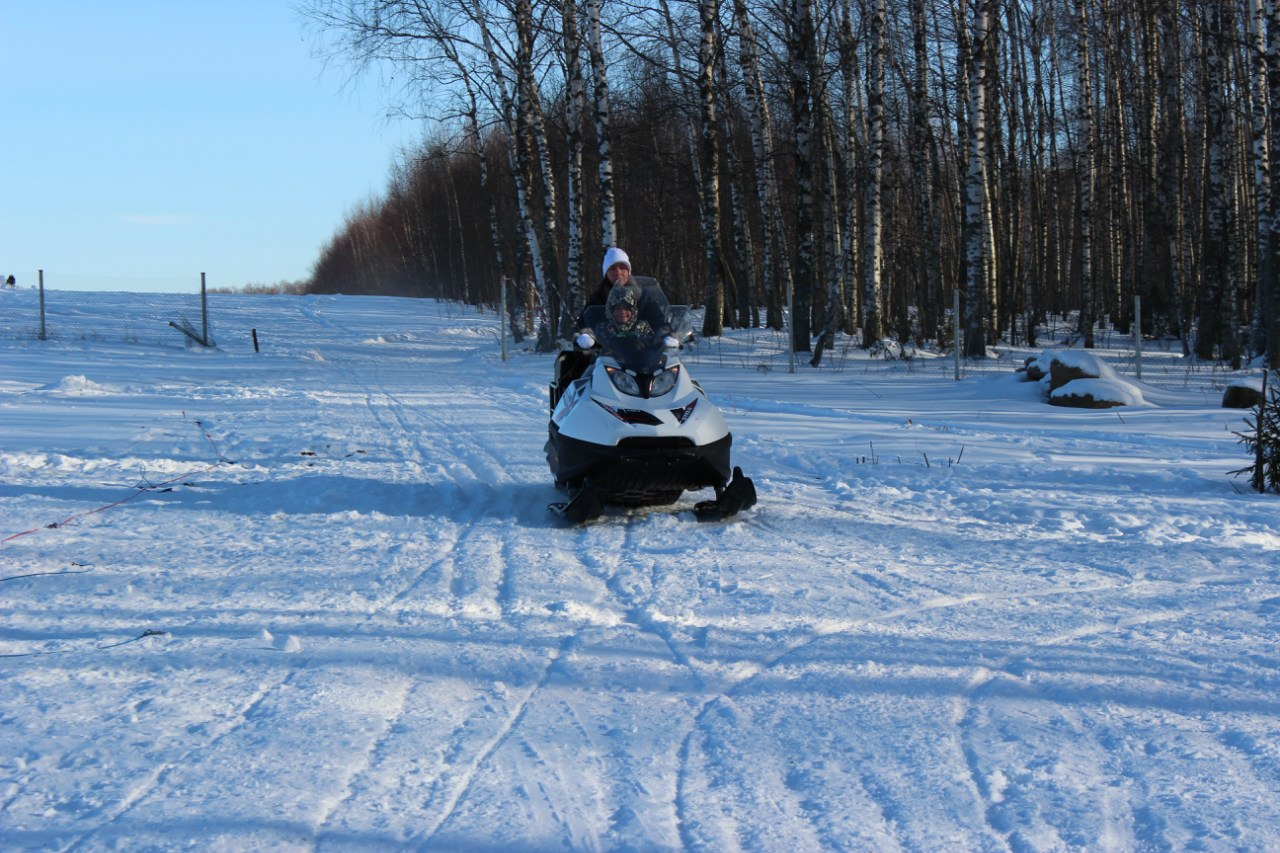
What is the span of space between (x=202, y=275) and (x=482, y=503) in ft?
62.0

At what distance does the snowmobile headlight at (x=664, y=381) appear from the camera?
6.74m

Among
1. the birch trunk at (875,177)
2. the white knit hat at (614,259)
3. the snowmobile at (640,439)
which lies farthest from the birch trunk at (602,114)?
the snowmobile at (640,439)

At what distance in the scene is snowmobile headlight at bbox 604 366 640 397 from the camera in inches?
264

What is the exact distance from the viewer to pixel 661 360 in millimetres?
6875

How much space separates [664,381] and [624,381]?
258mm

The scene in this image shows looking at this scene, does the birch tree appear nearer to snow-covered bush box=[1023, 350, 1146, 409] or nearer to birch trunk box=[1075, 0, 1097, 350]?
snow-covered bush box=[1023, 350, 1146, 409]

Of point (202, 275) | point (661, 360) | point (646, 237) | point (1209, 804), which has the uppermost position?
point (646, 237)

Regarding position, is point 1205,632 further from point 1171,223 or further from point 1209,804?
point 1171,223

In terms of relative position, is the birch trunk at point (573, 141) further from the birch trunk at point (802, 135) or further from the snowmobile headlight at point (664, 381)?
the snowmobile headlight at point (664, 381)

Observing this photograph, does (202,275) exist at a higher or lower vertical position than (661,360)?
higher

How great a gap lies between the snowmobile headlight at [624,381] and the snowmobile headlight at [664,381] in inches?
4.0

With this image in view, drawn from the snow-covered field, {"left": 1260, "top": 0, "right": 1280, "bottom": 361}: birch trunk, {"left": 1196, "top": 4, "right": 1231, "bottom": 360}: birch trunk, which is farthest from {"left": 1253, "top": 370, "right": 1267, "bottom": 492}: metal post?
{"left": 1196, "top": 4, "right": 1231, "bottom": 360}: birch trunk

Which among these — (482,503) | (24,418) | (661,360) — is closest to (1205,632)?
(661,360)

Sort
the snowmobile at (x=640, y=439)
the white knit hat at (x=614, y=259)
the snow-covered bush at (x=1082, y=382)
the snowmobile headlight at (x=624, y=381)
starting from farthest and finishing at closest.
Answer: the snow-covered bush at (x=1082, y=382) < the white knit hat at (x=614, y=259) < the snowmobile headlight at (x=624, y=381) < the snowmobile at (x=640, y=439)
